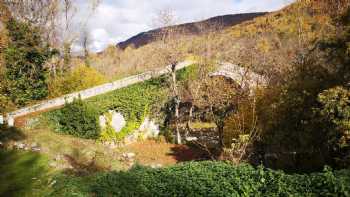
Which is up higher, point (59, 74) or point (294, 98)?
point (59, 74)

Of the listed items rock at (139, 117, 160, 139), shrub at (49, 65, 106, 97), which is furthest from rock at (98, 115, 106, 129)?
shrub at (49, 65, 106, 97)

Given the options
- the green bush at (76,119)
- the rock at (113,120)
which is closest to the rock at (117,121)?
the rock at (113,120)

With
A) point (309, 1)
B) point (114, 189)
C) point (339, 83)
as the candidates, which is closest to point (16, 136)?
point (114, 189)

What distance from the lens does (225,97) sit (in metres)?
25.8

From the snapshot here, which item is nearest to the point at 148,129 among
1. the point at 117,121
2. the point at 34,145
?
the point at 117,121

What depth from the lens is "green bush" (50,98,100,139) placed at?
24484 mm

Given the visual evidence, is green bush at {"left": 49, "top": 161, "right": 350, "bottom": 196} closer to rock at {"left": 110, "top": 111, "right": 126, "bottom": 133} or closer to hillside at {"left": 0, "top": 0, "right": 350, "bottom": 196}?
hillside at {"left": 0, "top": 0, "right": 350, "bottom": 196}

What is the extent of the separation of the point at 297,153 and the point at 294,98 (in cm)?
380

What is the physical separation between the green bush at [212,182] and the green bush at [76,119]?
12503 mm

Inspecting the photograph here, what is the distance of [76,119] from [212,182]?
1586 centimetres

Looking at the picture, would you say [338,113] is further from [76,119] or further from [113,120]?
[113,120]

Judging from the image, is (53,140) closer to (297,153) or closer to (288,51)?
(297,153)

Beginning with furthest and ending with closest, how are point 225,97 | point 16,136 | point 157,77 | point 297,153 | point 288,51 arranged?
point 288,51
point 157,77
point 225,97
point 16,136
point 297,153

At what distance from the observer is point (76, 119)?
2486 cm
